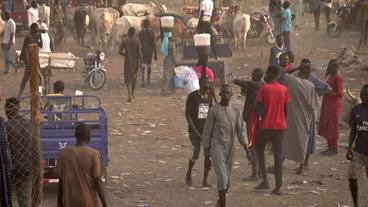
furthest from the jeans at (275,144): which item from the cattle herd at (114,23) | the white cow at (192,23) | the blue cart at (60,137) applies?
the white cow at (192,23)

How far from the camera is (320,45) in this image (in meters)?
26.0

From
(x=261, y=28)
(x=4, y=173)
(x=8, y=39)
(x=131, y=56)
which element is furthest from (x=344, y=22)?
(x=4, y=173)

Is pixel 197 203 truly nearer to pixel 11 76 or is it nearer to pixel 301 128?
pixel 301 128

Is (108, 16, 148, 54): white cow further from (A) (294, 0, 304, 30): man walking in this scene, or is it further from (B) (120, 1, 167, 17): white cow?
(A) (294, 0, 304, 30): man walking

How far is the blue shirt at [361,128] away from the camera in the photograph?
367 inches

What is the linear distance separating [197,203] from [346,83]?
10.2 m

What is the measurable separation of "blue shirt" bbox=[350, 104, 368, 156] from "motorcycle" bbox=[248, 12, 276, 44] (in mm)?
16730

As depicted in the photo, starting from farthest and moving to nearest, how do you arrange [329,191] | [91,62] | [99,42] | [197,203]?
[99,42] < [91,62] < [329,191] < [197,203]

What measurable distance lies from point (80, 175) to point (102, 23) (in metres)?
18.1

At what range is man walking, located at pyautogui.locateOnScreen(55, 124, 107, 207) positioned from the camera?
750cm

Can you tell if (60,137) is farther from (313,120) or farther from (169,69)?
(169,69)

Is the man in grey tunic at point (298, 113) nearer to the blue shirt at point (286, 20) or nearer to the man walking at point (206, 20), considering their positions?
the man walking at point (206, 20)

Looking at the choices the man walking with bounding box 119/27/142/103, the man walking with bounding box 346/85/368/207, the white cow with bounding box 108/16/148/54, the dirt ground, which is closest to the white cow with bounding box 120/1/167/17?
the white cow with bounding box 108/16/148/54

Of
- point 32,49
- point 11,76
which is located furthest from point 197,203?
point 11,76
